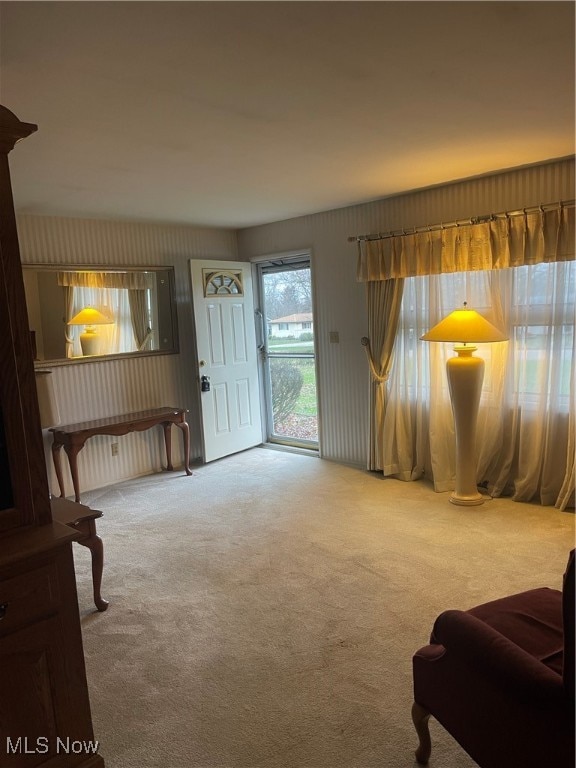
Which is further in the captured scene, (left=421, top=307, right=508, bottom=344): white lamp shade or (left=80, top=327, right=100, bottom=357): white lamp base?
(left=80, top=327, right=100, bottom=357): white lamp base

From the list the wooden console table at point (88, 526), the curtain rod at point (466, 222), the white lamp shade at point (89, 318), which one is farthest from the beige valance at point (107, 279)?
the wooden console table at point (88, 526)

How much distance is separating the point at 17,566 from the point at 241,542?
206 cm

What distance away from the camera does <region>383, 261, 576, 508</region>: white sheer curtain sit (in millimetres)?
3648

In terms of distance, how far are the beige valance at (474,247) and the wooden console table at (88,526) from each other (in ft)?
9.53

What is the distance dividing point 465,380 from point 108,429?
2809 millimetres

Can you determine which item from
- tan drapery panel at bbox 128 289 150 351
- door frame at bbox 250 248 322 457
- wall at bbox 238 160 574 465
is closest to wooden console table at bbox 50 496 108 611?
tan drapery panel at bbox 128 289 150 351

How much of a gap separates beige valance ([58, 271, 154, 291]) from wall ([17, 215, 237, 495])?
104 millimetres

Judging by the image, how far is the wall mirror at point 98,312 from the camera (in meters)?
4.33

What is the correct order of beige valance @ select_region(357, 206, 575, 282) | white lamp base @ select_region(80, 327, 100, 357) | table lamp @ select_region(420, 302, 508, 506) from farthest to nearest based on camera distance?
white lamp base @ select_region(80, 327, 100, 357) → table lamp @ select_region(420, 302, 508, 506) → beige valance @ select_region(357, 206, 575, 282)

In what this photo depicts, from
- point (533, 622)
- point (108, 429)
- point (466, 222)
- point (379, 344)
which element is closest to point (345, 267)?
point (379, 344)

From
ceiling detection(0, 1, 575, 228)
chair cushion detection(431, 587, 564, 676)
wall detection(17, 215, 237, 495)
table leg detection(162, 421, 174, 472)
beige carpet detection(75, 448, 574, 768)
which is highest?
ceiling detection(0, 1, 575, 228)

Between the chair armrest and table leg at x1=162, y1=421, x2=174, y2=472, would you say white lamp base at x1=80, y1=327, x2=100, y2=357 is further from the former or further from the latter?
the chair armrest

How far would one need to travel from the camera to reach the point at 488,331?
359 cm

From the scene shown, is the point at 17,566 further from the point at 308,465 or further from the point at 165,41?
the point at 308,465
